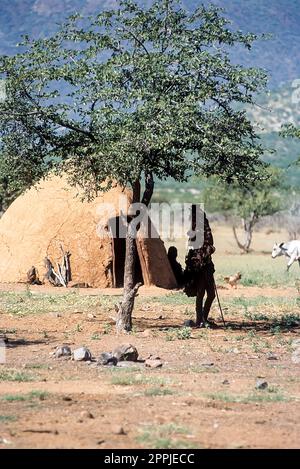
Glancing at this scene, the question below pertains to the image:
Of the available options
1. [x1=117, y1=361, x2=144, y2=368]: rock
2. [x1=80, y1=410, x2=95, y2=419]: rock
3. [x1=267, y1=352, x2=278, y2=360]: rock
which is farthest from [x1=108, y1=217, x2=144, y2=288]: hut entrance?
[x1=80, y1=410, x2=95, y2=419]: rock

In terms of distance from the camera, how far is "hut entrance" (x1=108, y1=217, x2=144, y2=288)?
2428cm

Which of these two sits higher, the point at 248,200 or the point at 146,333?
the point at 248,200

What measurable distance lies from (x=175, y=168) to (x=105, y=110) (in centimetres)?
194

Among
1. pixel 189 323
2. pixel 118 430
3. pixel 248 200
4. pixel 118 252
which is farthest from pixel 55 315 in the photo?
pixel 248 200

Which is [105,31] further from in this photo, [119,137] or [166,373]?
[166,373]

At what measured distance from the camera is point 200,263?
16062 millimetres

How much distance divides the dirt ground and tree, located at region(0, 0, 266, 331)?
1.66 m

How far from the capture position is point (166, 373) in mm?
11516

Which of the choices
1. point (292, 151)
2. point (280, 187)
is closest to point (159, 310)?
point (280, 187)

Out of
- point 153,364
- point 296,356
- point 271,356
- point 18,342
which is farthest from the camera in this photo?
point 18,342

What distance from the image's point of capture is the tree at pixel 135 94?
14766 millimetres

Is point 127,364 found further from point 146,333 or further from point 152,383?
point 146,333

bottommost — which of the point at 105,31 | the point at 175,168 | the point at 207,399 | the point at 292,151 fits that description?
the point at 207,399

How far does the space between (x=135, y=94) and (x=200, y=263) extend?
323 centimetres
